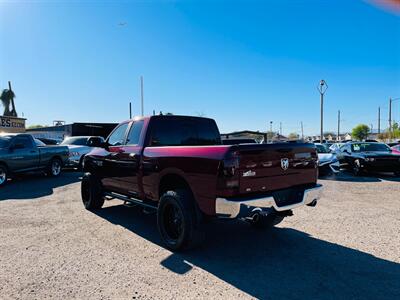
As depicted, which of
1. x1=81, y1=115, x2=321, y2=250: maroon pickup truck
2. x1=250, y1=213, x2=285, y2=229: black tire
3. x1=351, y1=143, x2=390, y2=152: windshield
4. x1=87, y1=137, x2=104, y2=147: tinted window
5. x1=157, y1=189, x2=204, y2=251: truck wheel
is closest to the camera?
x1=81, y1=115, x2=321, y2=250: maroon pickup truck

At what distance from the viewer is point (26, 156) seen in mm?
11469

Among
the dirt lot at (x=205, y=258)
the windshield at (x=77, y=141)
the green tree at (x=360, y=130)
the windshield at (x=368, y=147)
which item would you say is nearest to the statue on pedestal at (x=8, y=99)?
the windshield at (x=77, y=141)

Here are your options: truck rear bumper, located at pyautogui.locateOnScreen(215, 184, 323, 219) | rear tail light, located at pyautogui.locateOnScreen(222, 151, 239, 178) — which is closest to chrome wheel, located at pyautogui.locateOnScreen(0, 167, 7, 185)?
truck rear bumper, located at pyautogui.locateOnScreen(215, 184, 323, 219)

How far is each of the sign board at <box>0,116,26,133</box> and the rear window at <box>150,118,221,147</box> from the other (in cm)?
2875

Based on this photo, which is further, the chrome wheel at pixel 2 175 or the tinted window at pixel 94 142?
the chrome wheel at pixel 2 175

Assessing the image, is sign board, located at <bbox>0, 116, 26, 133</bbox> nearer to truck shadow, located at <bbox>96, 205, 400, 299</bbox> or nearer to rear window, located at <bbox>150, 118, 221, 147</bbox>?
rear window, located at <bbox>150, 118, 221, 147</bbox>

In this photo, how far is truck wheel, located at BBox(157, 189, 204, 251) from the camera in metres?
4.07

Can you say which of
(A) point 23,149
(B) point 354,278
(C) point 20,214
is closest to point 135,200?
(C) point 20,214

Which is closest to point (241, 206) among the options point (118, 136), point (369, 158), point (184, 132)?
point (184, 132)

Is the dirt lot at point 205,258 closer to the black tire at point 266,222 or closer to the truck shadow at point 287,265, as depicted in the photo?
the truck shadow at point 287,265

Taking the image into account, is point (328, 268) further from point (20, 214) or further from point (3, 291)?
point (20, 214)

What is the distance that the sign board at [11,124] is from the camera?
A: 1113 inches

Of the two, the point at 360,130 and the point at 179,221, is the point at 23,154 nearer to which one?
the point at 179,221

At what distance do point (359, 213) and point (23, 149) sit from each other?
37.0 ft
